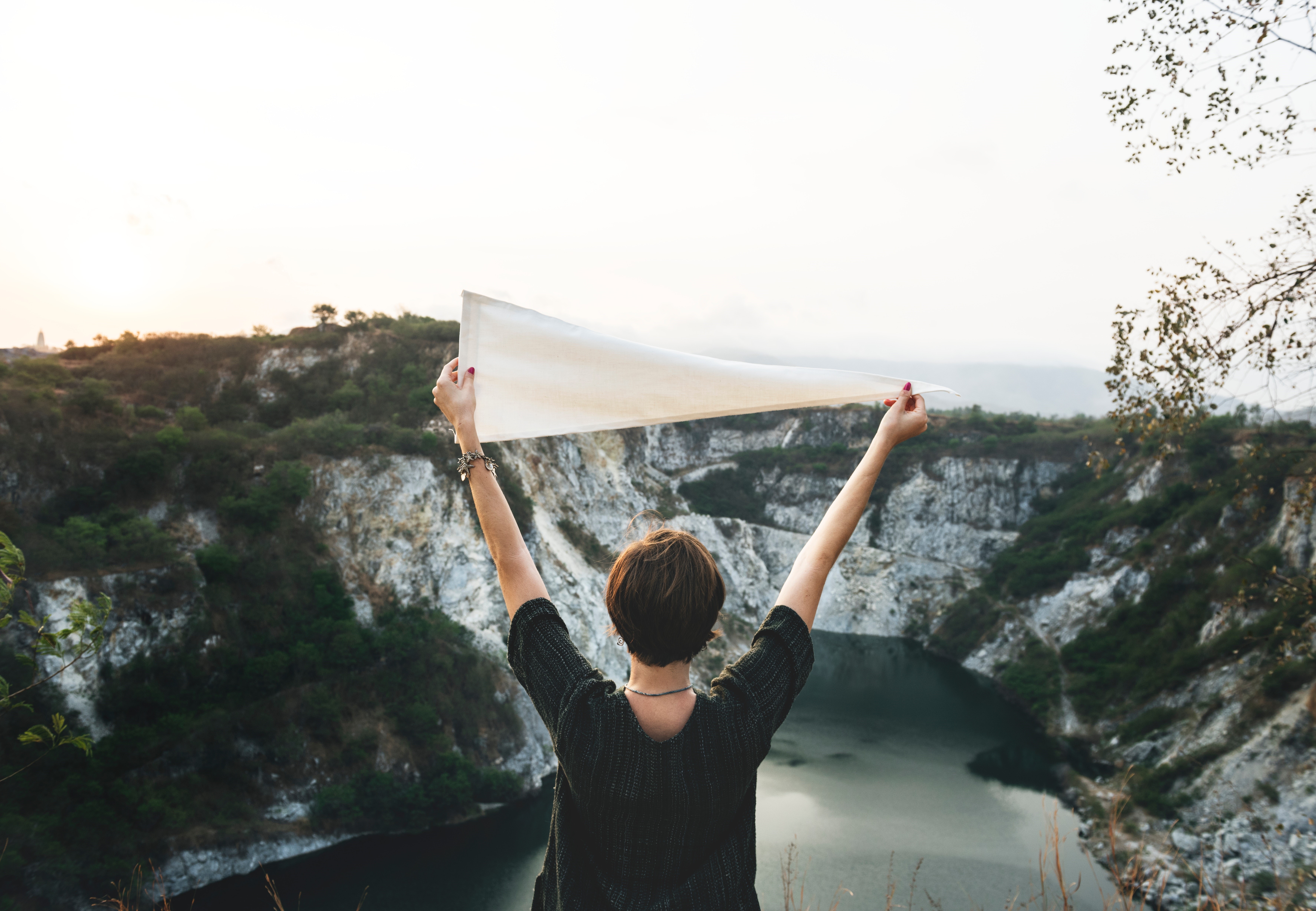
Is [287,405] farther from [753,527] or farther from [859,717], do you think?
[753,527]

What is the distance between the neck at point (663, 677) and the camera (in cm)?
129

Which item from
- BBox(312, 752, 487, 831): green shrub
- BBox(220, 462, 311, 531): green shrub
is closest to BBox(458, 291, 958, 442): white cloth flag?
BBox(312, 752, 487, 831): green shrub

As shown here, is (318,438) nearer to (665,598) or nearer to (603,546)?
(603,546)

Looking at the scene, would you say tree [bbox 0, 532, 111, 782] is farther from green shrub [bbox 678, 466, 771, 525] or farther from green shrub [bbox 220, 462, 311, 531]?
green shrub [bbox 678, 466, 771, 525]

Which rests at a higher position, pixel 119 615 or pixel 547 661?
pixel 547 661

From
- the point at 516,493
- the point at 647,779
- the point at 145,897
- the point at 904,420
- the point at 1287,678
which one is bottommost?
the point at 145,897

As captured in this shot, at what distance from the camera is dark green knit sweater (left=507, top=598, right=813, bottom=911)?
49.0 inches

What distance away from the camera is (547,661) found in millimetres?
1325

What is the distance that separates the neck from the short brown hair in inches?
0.5

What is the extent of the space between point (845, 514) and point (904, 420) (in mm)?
330

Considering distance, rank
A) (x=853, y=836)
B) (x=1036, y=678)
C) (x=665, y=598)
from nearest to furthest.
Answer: (x=665, y=598) < (x=853, y=836) < (x=1036, y=678)

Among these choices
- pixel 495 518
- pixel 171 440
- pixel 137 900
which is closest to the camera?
pixel 495 518

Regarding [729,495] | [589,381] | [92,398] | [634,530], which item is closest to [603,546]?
[92,398]

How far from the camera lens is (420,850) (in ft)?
62.6
